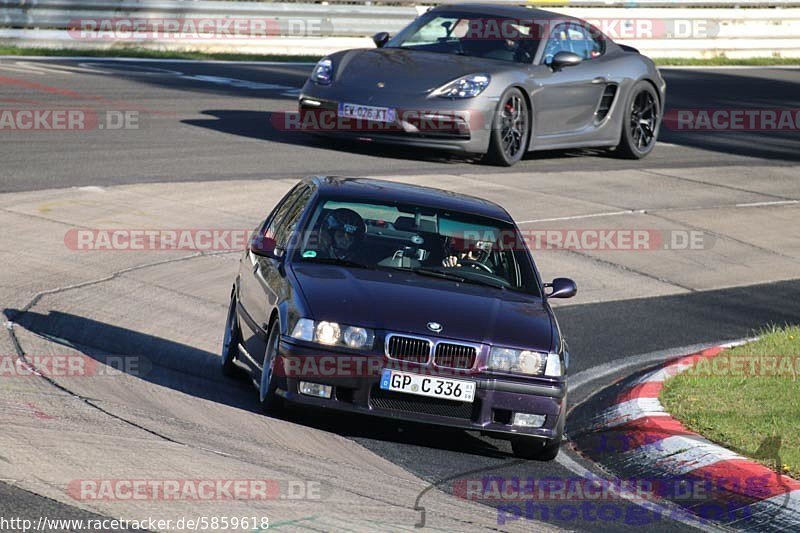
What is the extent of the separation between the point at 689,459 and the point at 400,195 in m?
2.39

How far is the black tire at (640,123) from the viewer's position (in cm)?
1775

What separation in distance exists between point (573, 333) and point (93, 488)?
5.68 metres

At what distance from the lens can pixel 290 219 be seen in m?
8.66

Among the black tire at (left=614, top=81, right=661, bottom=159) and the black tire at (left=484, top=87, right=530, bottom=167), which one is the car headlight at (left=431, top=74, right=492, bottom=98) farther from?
the black tire at (left=614, top=81, right=661, bottom=159)

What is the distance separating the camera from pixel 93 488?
5.64 metres

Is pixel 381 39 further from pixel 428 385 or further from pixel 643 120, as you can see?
pixel 428 385

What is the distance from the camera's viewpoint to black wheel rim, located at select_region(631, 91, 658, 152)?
17938 mm

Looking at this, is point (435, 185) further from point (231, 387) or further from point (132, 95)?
point (231, 387)

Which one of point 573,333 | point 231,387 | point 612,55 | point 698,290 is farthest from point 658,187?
point 231,387

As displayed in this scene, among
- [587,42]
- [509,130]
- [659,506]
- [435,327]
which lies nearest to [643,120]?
[587,42]

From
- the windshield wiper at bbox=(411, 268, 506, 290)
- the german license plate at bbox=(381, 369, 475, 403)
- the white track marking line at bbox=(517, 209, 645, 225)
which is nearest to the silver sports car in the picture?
the white track marking line at bbox=(517, 209, 645, 225)

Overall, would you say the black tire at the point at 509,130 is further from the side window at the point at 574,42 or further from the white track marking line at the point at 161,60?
the white track marking line at the point at 161,60

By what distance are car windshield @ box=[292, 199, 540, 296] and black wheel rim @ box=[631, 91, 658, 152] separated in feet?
32.0

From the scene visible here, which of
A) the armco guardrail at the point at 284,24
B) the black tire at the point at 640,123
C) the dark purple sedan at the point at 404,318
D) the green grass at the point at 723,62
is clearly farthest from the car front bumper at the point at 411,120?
the green grass at the point at 723,62
